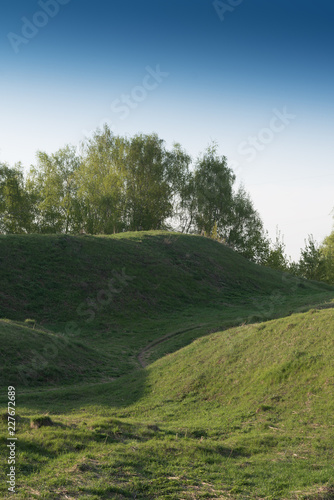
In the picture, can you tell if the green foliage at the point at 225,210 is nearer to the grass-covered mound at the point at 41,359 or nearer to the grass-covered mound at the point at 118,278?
the grass-covered mound at the point at 118,278

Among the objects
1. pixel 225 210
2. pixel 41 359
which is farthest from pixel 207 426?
pixel 225 210

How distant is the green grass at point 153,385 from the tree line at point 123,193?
1783 centimetres

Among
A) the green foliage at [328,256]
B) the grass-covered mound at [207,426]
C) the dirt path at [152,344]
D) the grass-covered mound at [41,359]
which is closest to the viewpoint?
the grass-covered mound at [207,426]

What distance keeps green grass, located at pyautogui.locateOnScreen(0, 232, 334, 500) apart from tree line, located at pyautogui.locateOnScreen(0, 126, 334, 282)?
58.5 ft

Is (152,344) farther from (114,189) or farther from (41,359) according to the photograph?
(114,189)

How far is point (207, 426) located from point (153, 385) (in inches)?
238

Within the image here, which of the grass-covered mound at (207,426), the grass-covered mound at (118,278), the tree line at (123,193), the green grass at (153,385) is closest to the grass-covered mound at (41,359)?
the green grass at (153,385)

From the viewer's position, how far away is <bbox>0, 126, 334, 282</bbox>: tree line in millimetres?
58156

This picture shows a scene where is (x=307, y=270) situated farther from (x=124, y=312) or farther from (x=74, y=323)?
(x=74, y=323)

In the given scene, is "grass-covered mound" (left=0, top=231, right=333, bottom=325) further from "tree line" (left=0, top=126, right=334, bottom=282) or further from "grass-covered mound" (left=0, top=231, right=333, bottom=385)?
"tree line" (left=0, top=126, right=334, bottom=282)

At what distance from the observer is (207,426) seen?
1301 centimetres

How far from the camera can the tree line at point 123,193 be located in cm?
5816

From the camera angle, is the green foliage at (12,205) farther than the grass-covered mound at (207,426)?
Yes

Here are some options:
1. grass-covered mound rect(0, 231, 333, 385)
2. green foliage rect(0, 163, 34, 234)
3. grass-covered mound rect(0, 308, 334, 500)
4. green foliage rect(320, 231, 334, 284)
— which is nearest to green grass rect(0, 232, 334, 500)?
grass-covered mound rect(0, 308, 334, 500)
